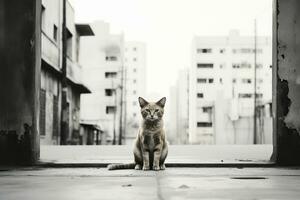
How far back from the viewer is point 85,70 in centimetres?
7738

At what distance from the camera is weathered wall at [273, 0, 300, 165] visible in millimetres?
7754

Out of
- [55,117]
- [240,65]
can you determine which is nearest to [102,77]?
[240,65]

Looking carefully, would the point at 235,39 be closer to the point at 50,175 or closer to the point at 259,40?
the point at 259,40

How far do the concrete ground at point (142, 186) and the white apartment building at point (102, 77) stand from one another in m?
67.6

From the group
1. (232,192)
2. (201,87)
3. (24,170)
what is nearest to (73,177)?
(24,170)

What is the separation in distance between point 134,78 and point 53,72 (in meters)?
81.1

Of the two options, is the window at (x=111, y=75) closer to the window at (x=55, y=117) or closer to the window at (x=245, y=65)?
the window at (x=245, y=65)

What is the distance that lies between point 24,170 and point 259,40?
83632mm

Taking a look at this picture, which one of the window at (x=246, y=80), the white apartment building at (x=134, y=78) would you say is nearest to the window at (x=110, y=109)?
the white apartment building at (x=134, y=78)

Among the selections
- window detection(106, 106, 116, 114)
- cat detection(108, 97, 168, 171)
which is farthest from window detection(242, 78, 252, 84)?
cat detection(108, 97, 168, 171)

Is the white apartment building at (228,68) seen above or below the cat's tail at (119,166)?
above

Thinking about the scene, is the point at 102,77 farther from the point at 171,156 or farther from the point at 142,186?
the point at 142,186

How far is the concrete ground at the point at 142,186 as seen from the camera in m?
4.23

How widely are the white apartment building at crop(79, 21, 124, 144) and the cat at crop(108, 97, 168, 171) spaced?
66.2 meters
